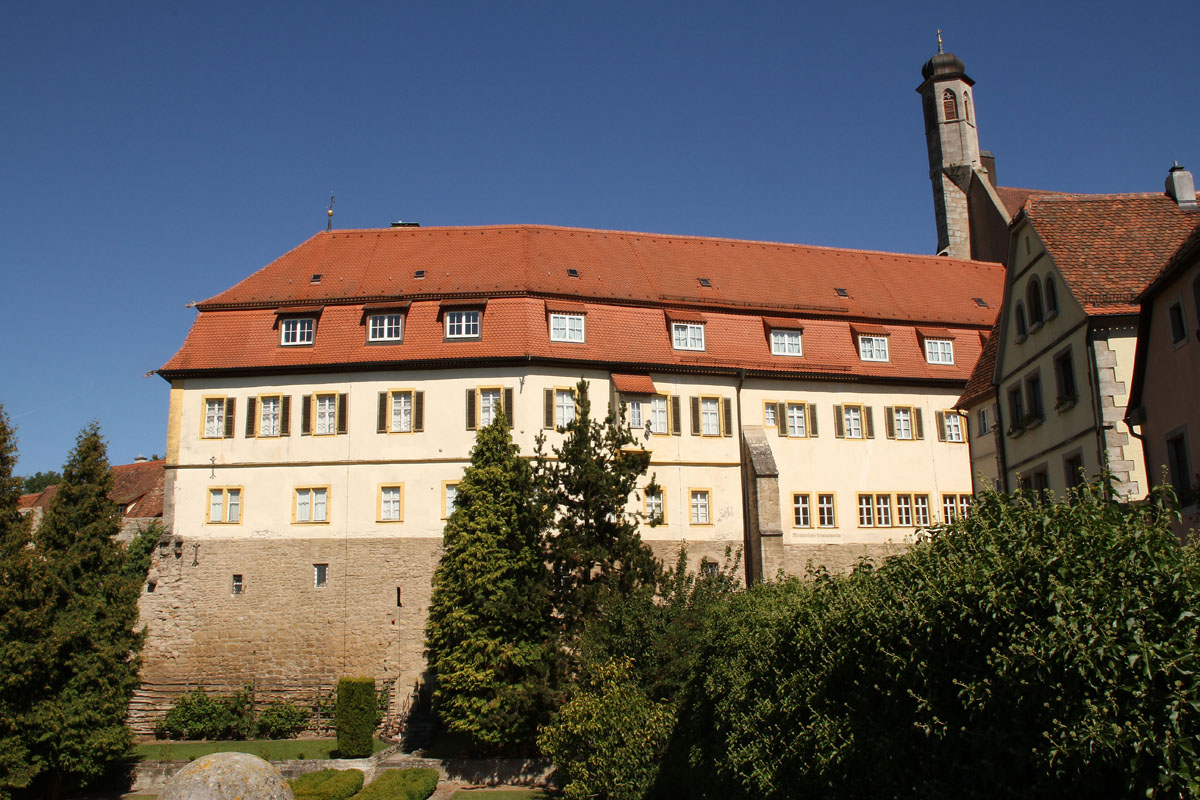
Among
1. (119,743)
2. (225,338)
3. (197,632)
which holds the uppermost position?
(225,338)

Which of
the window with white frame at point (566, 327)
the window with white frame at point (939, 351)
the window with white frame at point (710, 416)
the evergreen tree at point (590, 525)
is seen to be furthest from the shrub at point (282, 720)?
the window with white frame at point (939, 351)

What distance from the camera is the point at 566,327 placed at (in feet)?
126

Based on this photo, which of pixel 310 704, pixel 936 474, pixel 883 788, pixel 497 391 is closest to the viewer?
pixel 883 788

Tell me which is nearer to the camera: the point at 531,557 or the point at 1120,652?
the point at 1120,652

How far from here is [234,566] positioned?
117 feet

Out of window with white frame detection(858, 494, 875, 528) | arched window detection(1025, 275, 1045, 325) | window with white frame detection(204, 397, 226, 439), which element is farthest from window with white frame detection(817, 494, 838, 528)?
window with white frame detection(204, 397, 226, 439)

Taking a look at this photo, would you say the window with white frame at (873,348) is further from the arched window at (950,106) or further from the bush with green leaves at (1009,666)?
the bush with green leaves at (1009,666)

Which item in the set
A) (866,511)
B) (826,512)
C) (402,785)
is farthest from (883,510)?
(402,785)

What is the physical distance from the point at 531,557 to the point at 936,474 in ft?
55.3

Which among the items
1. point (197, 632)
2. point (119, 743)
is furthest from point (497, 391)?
point (119, 743)

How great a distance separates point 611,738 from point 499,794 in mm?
5739

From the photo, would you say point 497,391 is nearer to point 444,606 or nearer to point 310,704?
point 444,606

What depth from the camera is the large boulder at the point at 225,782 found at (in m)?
18.3

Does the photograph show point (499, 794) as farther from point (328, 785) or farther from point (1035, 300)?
point (1035, 300)
